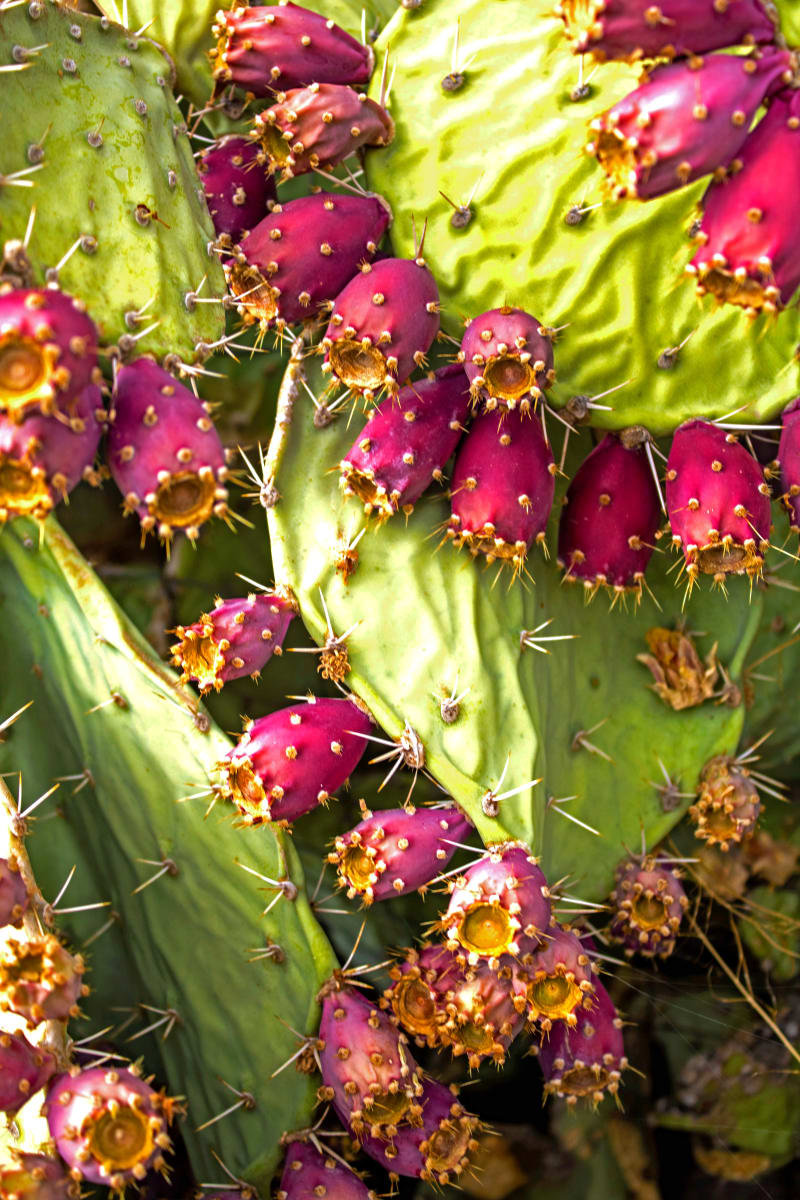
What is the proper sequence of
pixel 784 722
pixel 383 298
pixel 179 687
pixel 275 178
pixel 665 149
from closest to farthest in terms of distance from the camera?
pixel 665 149
pixel 383 298
pixel 179 687
pixel 275 178
pixel 784 722

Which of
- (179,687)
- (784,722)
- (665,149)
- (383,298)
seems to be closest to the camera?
(665,149)

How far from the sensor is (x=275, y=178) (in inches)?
69.2

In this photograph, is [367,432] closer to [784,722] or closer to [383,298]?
[383,298]

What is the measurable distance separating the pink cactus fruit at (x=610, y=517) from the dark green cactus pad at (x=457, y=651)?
73mm

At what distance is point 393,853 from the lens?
1496mm

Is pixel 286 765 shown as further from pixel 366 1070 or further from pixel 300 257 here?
pixel 300 257

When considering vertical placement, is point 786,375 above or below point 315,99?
below

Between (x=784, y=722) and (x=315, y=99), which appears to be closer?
(x=315, y=99)

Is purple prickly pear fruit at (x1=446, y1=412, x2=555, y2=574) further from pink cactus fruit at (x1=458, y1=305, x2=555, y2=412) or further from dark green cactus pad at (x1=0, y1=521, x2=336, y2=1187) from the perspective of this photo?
dark green cactus pad at (x1=0, y1=521, x2=336, y2=1187)

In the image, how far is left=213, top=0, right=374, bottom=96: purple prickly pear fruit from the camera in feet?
5.09

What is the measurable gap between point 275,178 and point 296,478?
484 millimetres

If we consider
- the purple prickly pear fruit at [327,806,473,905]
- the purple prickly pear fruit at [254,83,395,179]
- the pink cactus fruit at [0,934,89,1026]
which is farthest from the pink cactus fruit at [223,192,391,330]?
the pink cactus fruit at [0,934,89,1026]

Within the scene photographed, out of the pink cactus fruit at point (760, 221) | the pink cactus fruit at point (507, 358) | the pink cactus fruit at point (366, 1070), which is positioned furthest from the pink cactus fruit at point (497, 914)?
the pink cactus fruit at point (760, 221)

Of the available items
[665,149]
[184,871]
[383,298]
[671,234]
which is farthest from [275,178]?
[184,871]
